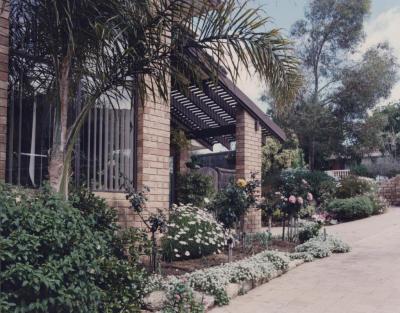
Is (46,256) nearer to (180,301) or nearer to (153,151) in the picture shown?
(180,301)

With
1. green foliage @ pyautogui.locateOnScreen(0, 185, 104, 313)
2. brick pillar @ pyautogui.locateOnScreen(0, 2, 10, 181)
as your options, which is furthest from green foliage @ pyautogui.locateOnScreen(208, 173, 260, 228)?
green foliage @ pyautogui.locateOnScreen(0, 185, 104, 313)

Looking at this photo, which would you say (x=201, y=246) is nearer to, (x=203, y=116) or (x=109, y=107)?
(x=109, y=107)

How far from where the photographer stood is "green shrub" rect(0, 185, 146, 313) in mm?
3289

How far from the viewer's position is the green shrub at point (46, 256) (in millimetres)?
3289

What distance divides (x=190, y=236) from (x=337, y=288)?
213cm

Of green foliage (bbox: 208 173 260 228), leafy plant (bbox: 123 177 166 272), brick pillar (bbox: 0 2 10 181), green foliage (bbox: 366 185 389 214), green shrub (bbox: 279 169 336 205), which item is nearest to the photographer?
brick pillar (bbox: 0 2 10 181)

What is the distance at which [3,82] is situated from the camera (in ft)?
16.6

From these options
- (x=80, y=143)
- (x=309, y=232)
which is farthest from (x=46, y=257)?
(x=309, y=232)

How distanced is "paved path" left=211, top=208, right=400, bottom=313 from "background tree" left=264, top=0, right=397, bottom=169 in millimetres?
14650

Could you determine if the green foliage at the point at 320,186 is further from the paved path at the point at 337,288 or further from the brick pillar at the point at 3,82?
the brick pillar at the point at 3,82

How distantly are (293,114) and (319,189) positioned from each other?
7.71 metres

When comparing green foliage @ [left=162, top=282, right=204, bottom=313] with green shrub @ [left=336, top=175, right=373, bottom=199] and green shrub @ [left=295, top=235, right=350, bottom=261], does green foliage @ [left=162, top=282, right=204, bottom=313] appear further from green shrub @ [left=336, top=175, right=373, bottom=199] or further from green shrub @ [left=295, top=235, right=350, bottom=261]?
green shrub @ [left=336, top=175, right=373, bottom=199]

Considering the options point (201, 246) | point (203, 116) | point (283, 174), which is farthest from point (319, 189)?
point (201, 246)

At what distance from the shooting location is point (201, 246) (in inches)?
280
